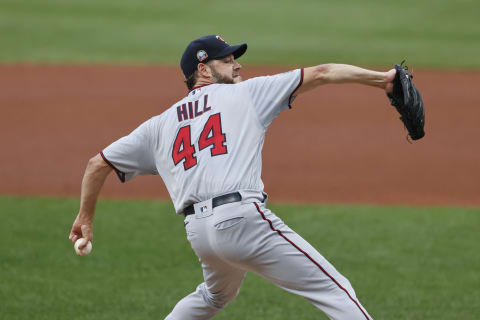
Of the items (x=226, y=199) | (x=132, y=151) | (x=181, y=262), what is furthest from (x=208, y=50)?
(x=181, y=262)

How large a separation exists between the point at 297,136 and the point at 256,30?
821cm

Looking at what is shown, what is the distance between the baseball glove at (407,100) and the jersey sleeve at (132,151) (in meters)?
1.45

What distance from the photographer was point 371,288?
6.59 metres

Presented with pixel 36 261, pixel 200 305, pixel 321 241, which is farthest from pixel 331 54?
pixel 200 305

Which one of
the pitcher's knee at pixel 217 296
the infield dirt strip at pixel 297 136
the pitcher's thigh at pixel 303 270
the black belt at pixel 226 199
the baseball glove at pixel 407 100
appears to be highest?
the baseball glove at pixel 407 100

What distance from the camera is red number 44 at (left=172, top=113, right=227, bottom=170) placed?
14.7 feet

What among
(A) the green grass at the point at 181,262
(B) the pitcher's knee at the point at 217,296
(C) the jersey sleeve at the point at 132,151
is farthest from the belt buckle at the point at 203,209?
(A) the green grass at the point at 181,262

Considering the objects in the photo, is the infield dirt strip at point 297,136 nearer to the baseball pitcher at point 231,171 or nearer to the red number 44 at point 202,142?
the baseball pitcher at point 231,171

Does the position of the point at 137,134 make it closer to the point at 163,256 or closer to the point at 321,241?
the point at 163,256

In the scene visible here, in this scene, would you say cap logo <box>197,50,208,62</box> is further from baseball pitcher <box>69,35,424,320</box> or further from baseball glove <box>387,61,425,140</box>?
baseball glove <box>387,61,425,140</box>

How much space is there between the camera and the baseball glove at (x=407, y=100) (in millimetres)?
4406

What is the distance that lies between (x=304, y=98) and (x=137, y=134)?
9.85 metres

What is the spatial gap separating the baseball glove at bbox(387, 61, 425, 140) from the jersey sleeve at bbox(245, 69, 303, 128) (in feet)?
1.83

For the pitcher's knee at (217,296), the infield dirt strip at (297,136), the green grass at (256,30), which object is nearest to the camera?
the pitcher's knee at (217,296)
